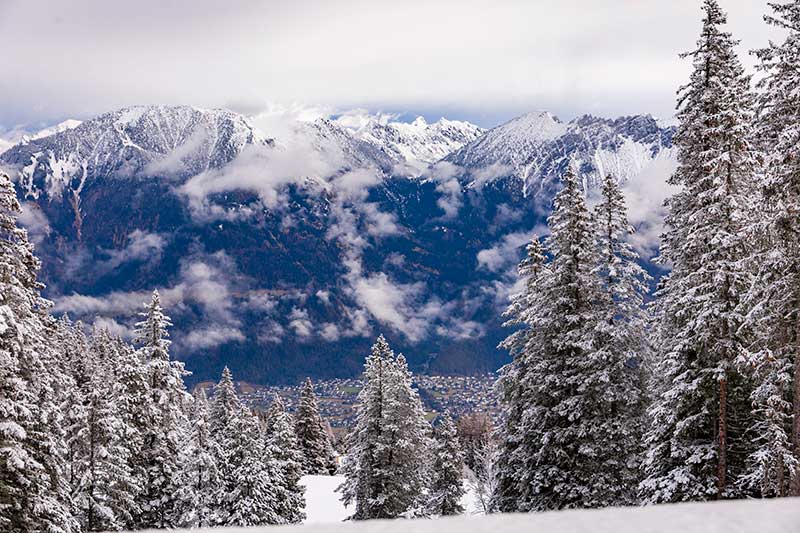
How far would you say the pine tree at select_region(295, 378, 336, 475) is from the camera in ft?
194

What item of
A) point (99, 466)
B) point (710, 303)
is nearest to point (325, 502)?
point (99, 466)

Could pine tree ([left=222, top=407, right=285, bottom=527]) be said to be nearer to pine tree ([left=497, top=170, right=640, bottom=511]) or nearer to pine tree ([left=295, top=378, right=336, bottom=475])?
pine tree ([left=497, top=170, right=640, bottom=511])

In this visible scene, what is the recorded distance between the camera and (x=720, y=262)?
15555mm

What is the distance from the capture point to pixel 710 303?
1594 centimetres

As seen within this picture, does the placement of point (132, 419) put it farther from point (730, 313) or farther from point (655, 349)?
point (730, 313)

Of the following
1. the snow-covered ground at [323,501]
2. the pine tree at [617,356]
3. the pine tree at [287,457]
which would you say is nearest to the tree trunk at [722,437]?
the pine tree at [617,356]

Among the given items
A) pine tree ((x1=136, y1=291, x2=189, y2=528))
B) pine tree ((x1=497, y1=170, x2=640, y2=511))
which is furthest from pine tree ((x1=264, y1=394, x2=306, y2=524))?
pine tree ((x1=497, y1=170, x2=640, y2=511))

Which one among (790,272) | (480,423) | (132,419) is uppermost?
(790,272)

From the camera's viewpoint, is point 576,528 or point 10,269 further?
point 10,269

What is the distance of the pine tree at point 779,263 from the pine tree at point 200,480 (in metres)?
21.0

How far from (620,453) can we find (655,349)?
3.51 metres

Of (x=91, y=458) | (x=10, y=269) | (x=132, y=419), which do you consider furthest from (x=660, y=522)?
(x=132, y=419)

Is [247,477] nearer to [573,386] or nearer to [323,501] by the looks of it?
[573,386]

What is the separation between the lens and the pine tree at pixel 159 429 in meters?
24.7
